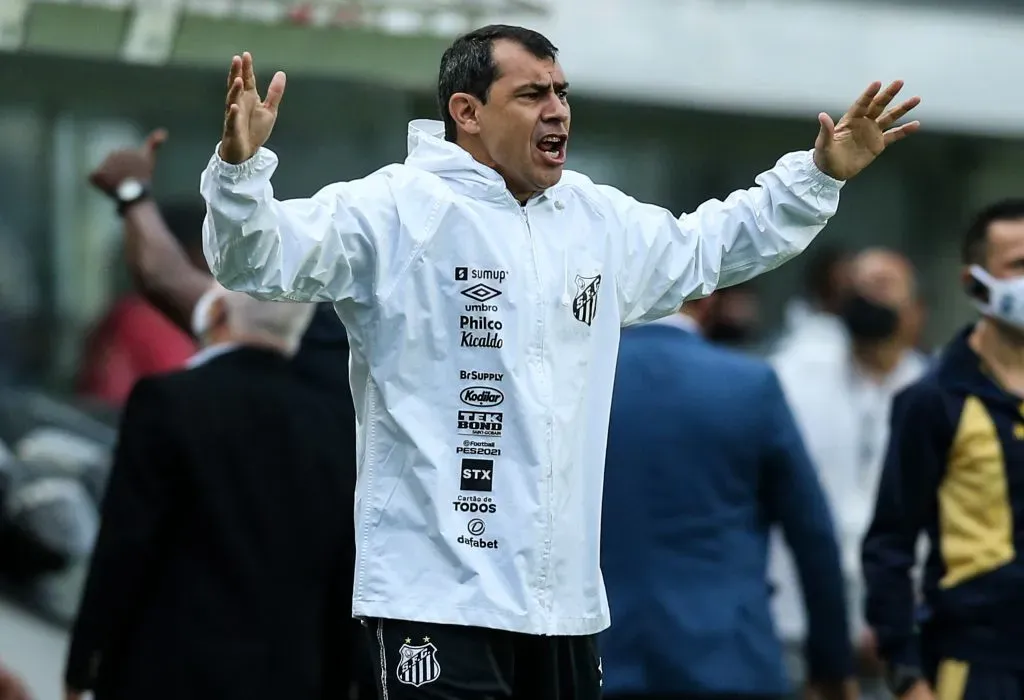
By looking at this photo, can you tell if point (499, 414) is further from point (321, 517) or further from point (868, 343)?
point (868, 343)

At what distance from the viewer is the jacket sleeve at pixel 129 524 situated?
17.1ft

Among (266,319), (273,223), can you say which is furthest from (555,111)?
(266,319)

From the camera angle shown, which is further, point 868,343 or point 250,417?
point 868,343

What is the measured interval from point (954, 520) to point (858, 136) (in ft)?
4.92

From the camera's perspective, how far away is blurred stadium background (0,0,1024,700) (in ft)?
24.8

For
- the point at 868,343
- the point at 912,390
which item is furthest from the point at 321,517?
the point at 868,343

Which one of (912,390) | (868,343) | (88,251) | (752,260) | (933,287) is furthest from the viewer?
(933,287)

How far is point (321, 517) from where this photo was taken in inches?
211

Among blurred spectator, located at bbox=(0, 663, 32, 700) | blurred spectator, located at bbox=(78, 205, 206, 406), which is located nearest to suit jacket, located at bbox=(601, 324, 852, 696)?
blurred spectator, located at bbox=(0, 663, 32, 700)

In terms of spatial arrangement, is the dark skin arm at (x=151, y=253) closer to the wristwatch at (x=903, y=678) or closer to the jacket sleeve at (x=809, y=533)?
the jacket sleeve at (x=809, y=533)

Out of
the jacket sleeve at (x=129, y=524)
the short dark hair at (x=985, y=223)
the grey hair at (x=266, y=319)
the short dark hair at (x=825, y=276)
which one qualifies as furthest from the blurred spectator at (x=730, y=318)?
the jacket sleeve at (x=129, y=524)

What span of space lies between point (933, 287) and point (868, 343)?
4155 millimetres

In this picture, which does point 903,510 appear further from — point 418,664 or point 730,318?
point 730,318

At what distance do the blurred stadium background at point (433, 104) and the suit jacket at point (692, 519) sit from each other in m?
2.43
